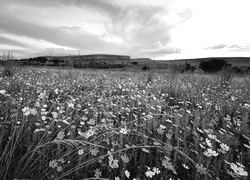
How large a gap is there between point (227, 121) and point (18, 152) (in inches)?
125

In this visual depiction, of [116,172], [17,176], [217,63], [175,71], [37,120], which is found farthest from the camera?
[217,63]

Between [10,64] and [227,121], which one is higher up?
[10,64]

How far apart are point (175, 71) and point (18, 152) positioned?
6812mm

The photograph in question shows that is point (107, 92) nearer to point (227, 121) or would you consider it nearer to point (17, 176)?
point (227, 121)

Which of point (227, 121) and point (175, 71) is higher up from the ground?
point (175, 71)

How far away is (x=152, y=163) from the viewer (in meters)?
1.73

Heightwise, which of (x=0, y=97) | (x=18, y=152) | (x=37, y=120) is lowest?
(x=18, y=152)

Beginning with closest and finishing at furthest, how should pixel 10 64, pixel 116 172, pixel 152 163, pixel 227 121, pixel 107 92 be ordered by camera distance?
pixel 116 172, pixel 152 163, pixel 227 121, pixel 107 92, pixel 10 64

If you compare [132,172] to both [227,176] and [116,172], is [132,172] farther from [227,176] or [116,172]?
[227,176]

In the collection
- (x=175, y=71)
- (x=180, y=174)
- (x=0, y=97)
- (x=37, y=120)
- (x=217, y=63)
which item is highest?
(x=217, y=63)

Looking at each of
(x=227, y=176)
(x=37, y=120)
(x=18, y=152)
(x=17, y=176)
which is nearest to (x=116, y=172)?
(x=17, y=176)

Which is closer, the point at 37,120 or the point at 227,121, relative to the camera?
the point at 37,120

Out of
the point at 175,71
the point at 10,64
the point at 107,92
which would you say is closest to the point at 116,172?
the point at 107,92

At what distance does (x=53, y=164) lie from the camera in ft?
4.17
